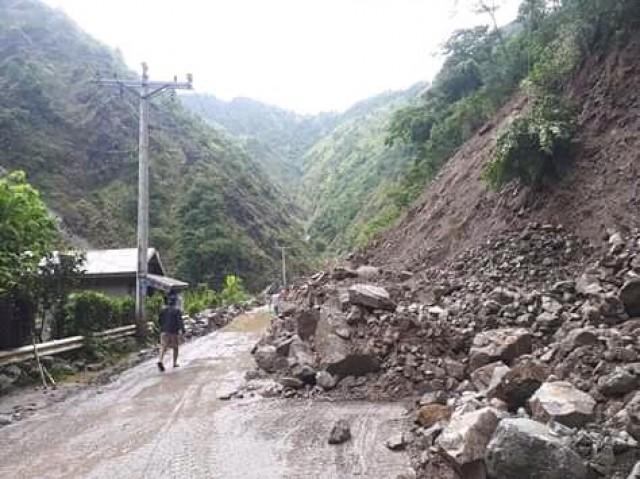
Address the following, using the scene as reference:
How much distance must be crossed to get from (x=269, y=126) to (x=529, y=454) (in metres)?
160

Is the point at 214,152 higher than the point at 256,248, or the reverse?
the point at 214,152

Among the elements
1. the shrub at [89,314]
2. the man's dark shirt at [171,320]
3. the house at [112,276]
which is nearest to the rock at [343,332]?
the man's dark shirt at [171,320]

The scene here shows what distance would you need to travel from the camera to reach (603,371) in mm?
6176

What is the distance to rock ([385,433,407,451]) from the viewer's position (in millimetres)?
7332

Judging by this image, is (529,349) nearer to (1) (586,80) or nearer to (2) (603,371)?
Answer: (2) (603,371)

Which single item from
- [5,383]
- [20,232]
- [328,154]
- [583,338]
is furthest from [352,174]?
[583,338]

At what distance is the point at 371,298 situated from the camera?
11.8 m

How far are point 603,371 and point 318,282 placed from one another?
10286 millimetres

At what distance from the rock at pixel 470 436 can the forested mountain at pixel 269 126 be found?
401ft

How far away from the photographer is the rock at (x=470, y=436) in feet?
18.3

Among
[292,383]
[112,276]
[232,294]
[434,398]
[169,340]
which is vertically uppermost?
[434,398]

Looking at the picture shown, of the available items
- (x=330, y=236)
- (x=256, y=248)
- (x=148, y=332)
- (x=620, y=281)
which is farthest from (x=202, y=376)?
(x=330, y=236)

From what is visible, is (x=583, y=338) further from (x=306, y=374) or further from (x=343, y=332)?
(x=306, y=374)

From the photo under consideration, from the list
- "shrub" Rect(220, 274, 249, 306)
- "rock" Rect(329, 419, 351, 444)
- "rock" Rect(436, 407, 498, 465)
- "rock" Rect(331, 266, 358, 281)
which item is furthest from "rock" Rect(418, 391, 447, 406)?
"shrub" Rect(220, 274, 249, 306)
